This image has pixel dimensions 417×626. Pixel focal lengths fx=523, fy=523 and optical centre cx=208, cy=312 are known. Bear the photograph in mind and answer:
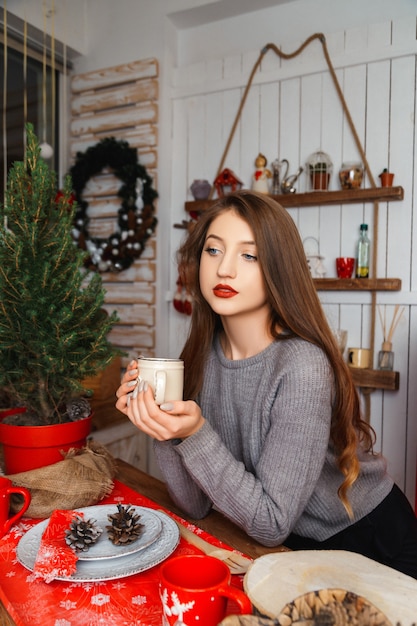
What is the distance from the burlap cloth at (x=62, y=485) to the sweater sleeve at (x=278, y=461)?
0.20 meters

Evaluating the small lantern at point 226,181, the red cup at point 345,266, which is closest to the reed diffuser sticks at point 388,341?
the red cup at point 345,266

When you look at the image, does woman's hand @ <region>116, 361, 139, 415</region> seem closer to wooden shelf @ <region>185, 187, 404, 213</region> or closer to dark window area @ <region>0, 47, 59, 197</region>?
wooden shelf @ <region>185, 187, 404, 213</region>

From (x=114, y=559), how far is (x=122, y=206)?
2.36m

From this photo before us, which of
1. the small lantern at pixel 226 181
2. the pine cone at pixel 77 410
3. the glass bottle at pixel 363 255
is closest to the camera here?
the pine cone at pixel 77 410

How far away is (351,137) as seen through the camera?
2.58m

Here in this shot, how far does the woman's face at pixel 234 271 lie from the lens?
3.64 feet

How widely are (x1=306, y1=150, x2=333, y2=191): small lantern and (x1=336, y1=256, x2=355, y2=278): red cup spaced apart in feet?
1.18

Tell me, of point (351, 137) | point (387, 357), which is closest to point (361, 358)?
point (387, 357)

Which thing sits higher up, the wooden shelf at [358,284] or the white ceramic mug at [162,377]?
the wooden shelf at [358,284]

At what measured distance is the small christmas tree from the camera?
3.68 ft

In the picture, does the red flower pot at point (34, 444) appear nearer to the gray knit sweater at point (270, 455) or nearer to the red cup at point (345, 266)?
the gray knit sweater at point (270, 455)

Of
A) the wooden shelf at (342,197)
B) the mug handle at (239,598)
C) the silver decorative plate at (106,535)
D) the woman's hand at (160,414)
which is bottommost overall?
the silver decorative plate at (106,535)

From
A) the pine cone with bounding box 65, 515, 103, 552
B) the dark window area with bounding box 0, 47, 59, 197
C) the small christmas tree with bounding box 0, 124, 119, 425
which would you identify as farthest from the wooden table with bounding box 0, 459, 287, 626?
the dark window area with bounding box 0, 47, 59, 197

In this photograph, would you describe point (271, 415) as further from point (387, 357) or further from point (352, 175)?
point (352, 175)
